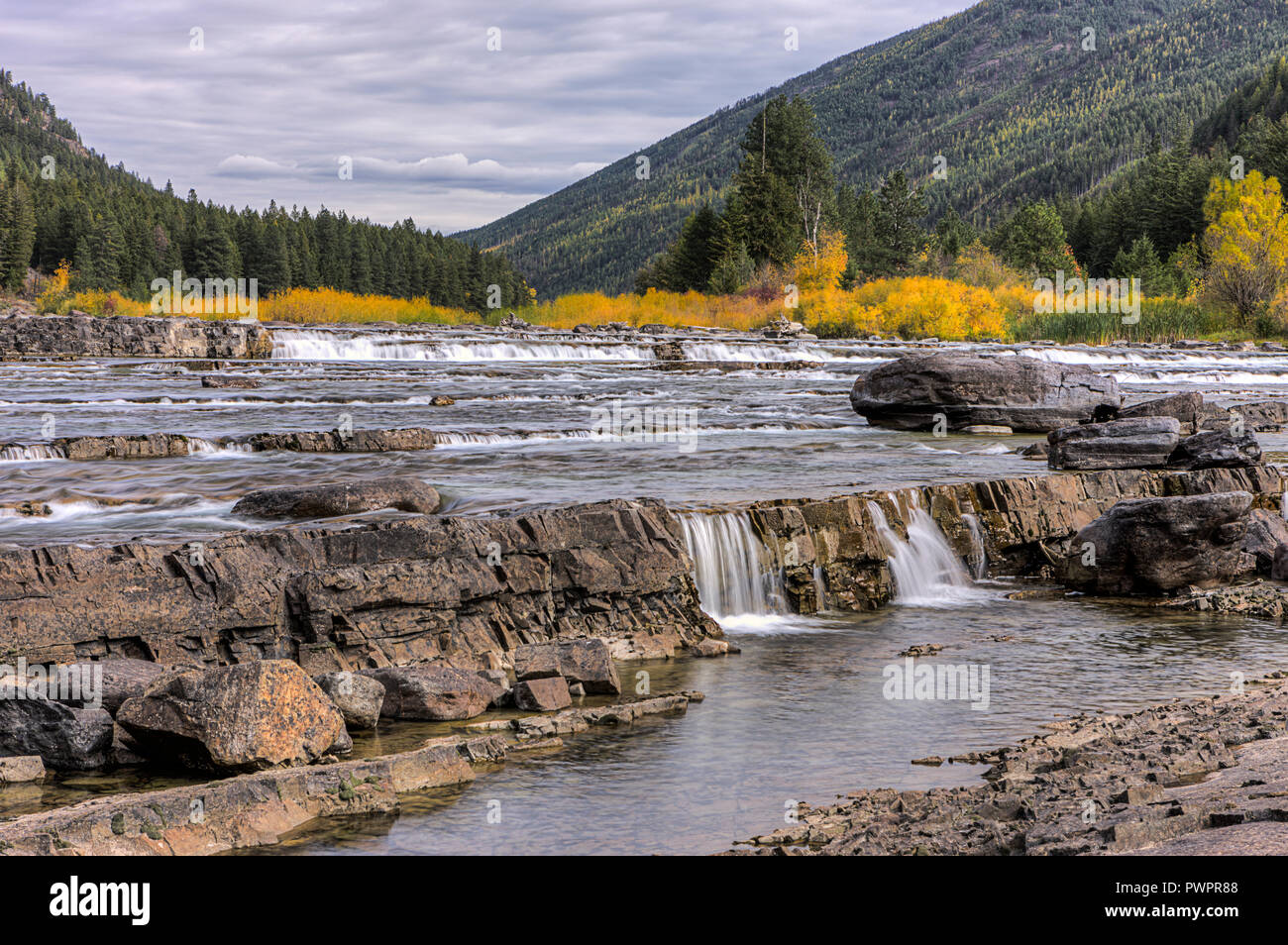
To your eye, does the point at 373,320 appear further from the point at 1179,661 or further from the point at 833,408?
the point at 1179,661

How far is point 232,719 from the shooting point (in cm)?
739

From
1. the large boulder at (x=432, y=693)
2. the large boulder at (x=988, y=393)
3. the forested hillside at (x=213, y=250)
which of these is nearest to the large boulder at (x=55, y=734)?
the large boulder at (x=432, y=693)

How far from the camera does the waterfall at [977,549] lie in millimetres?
14793

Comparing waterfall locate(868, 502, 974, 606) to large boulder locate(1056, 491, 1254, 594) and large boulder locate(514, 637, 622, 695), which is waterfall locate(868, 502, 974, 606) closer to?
large boulder locate(1056, 491, 1254, 594)

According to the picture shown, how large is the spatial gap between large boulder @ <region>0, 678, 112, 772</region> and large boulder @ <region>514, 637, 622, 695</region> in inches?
126

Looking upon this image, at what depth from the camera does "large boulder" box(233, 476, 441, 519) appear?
13383 mm

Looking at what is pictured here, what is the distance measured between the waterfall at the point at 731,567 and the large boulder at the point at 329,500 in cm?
354

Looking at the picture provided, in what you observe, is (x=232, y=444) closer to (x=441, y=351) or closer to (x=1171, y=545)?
(x=1171, y=545)

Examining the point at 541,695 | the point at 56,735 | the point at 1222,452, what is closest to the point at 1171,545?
the point at 1222,452

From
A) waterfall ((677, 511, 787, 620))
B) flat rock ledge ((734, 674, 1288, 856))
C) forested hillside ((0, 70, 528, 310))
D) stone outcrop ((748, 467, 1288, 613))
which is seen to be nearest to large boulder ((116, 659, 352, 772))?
flat rock ledge ((734, 674, 1288, 856))

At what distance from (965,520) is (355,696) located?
30.0ft
